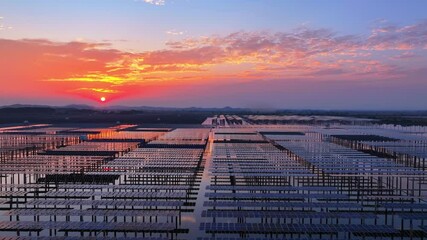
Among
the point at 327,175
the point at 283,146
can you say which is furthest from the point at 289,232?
the point at 283,146

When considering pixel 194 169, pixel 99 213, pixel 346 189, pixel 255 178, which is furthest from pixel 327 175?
pixel 99 213

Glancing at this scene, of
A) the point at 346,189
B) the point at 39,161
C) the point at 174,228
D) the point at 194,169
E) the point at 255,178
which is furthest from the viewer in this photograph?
the point at 39,161

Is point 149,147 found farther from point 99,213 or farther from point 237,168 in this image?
point 99,213

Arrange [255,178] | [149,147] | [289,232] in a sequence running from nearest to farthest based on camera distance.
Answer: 1. [289,232]
2. [255,178]
3. [149,147]

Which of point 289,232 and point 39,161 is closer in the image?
point 289,232

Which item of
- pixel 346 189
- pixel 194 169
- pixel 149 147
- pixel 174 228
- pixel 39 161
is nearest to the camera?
pixel 174 228

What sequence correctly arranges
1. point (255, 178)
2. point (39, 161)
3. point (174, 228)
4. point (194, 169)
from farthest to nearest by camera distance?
point (39, 161), point (194, 169), point (255, 178), point (174, 228)

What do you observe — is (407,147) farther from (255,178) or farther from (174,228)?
(174,228)
